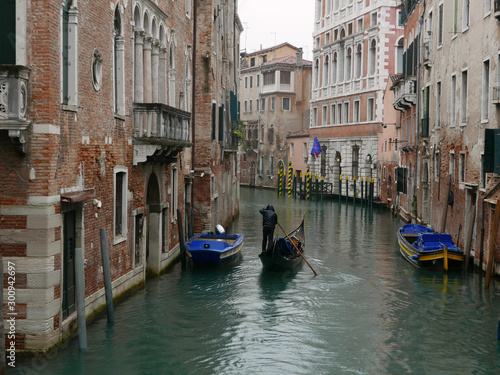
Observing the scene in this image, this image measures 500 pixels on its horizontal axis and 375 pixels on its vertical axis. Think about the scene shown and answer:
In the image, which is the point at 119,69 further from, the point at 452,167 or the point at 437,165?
the point at 437,165

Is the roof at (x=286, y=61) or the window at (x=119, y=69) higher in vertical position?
the roof at (x=286, y=61)

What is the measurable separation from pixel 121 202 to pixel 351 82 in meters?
30.1

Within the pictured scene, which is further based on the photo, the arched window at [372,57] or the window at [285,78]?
the window at [285,78]

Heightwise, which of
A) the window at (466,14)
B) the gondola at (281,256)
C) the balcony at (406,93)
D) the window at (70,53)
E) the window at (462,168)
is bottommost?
the gondola at (281,256)

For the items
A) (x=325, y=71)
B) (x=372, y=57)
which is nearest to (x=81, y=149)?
(x=372, y=57)

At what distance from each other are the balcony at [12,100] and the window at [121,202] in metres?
3.68

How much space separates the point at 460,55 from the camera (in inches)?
688

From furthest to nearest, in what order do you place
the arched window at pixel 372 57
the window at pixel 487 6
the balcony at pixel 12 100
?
the arched window at pixel 372 57
the window at pixel 487 6
the balcony at pixel 12 100

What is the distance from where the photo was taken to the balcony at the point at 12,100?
7602mm

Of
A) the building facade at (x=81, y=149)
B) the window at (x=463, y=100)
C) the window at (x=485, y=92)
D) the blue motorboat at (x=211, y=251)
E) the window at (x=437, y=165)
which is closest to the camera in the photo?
the building facade at (x=81, y=149)

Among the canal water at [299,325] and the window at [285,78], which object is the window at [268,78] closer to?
the window at [285,78]

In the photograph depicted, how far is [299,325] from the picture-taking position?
36.1ft

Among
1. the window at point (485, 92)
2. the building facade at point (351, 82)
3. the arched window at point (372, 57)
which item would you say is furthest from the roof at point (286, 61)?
the window at point (485, 92)

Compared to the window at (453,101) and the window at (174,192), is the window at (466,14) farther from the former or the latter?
the window at (174,192)
